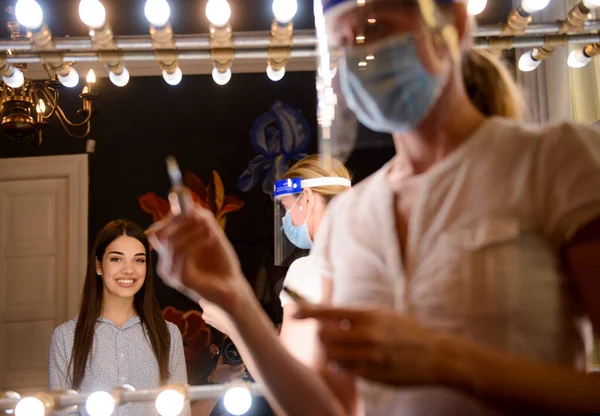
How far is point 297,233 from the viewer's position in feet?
5.67

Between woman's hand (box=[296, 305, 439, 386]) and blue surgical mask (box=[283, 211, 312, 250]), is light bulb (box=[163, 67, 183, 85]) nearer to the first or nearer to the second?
blue surgical mask (box=[283, 211, 312, 250])

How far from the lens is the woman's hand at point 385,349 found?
1.34 feet

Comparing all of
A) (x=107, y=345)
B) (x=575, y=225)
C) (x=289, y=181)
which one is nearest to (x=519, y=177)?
(x=575, y=225)

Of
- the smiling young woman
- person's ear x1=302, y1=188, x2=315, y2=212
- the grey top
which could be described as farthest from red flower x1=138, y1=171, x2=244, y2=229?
person's ear x1=302, y1=188, x2=315, y2=212

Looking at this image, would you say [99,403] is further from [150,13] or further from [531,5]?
[531,5]

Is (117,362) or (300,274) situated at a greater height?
(300,274)

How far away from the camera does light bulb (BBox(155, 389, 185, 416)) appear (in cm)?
143

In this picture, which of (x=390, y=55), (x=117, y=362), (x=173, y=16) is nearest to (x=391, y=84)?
(x=390, y=55)

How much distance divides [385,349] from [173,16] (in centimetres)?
338

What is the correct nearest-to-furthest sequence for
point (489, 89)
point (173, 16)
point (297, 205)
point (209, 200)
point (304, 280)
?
point (489, 89) < point (304, 280) < point (297, 205) < point (173, 16) < point (209, 200)

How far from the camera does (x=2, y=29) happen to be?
11.4 feet

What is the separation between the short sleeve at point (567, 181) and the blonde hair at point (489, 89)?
0.34 ft

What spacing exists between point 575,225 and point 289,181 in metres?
1.30

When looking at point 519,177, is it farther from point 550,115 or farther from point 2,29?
point 2,29
